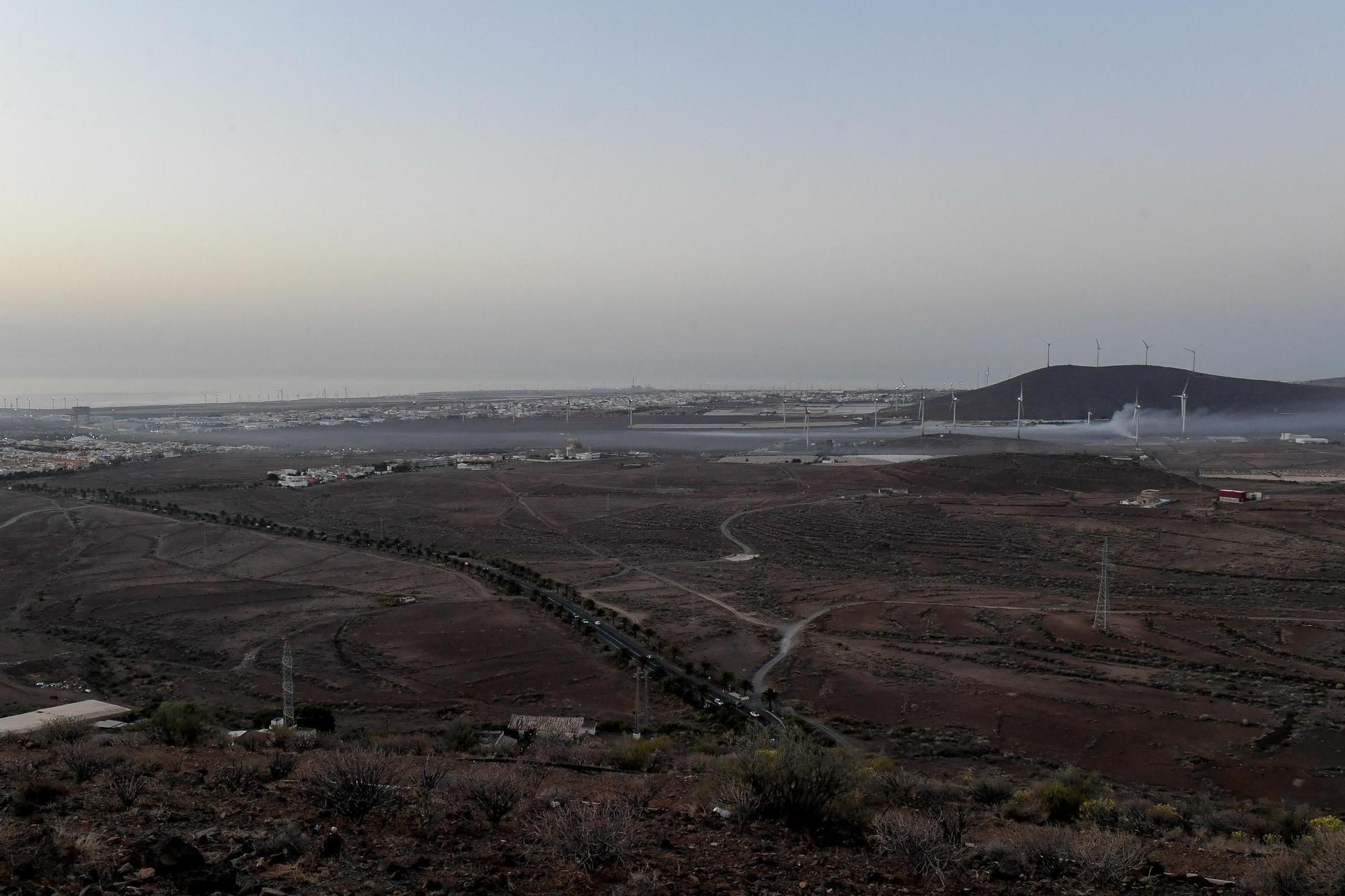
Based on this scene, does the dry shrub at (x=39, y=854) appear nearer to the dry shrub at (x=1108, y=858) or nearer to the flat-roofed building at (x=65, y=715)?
the dry shrub at (x=1108, y=858)

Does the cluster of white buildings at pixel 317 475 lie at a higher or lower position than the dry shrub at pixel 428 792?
lower

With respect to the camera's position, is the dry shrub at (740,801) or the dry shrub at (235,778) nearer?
the dry shrub at (740,801)

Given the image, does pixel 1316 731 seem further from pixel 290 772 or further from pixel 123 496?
pixel 123 496

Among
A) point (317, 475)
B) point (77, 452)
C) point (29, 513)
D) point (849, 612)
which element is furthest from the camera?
point (77, 452)

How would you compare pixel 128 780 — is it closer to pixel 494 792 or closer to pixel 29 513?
pixel 494 792

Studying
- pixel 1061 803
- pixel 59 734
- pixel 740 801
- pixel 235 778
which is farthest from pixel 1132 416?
pixel 235 778

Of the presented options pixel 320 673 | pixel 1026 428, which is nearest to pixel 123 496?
pixel 320 673

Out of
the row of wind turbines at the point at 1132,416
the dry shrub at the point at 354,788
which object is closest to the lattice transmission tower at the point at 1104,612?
the dry shrub at the point at 354,788
